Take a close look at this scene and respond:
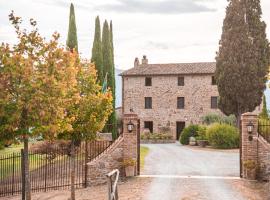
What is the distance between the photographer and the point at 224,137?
30156 millimetres

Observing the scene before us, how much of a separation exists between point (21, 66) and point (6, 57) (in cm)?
47

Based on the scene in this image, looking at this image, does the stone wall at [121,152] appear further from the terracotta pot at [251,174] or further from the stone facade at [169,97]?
the stone facade at [169,97]

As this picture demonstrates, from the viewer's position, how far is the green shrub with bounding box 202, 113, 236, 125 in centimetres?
3903

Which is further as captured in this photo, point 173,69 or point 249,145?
point 173,69

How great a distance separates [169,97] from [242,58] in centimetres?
→ 1175

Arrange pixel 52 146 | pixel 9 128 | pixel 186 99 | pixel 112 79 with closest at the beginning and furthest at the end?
pixel 9 128 < pixel 52 146 < pixel 112 79 < pixel 186 99

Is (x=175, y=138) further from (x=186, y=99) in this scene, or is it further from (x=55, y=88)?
(x=55, y=88)

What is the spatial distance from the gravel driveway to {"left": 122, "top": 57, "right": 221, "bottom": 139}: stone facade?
50.2 ft

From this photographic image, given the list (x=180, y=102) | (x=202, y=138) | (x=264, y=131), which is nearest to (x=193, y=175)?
(x=264, y=131)

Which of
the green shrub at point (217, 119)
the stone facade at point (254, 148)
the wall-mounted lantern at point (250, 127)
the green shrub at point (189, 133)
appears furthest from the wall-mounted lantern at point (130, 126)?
the green shrub at point (217, 119)

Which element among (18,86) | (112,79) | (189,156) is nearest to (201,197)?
(18,86)

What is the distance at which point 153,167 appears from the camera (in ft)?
67.9

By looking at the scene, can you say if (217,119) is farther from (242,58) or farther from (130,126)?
(130,126)

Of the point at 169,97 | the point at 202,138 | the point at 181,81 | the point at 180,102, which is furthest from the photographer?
the point at 169,97
